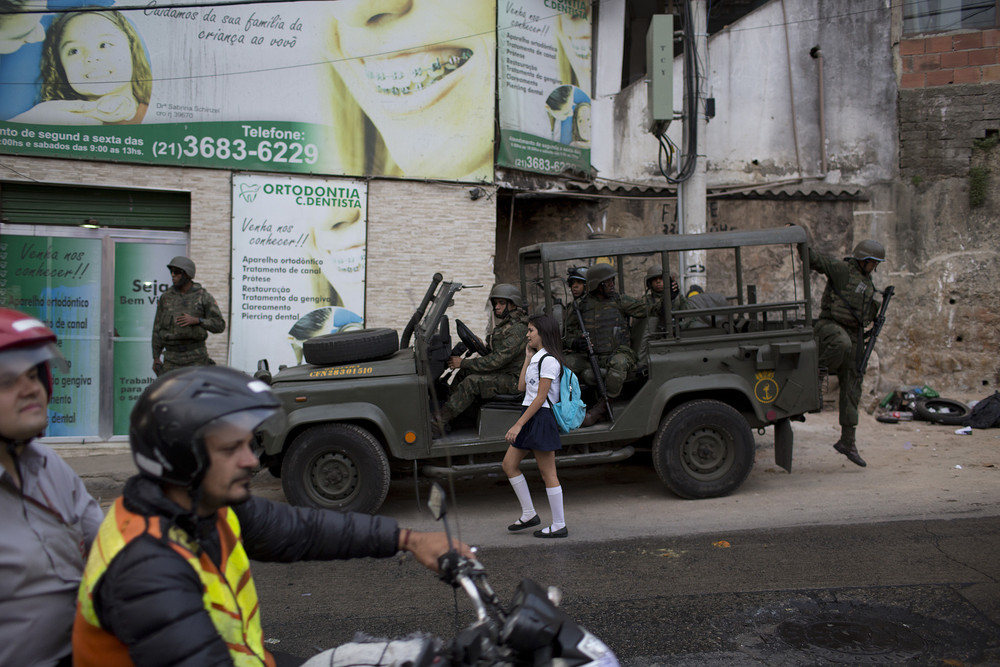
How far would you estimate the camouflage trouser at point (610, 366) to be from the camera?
623 centimetres

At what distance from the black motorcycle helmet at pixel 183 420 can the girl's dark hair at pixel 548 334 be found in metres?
3.84

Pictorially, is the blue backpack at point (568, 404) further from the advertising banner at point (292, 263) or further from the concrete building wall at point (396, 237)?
the advertising banner at point (292, 263)

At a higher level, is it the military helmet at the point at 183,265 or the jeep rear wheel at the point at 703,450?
the military helmet at the point at 183,265

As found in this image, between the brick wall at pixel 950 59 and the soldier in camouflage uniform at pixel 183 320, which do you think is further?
the brick wall at pixel 950 59

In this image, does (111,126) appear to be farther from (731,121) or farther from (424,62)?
(731,121)

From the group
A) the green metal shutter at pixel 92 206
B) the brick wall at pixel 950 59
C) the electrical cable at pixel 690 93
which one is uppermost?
the brick wall at pixel 950 59

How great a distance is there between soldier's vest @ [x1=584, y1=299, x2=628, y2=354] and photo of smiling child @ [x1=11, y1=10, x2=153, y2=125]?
6362 mm

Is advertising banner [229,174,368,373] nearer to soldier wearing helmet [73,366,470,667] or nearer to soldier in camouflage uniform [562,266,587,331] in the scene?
soldier in camouflage uniform [562,266,587,331]

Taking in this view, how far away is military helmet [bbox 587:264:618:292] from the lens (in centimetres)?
665

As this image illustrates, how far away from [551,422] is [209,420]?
4006mm

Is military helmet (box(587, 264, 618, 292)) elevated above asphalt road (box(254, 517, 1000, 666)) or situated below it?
above

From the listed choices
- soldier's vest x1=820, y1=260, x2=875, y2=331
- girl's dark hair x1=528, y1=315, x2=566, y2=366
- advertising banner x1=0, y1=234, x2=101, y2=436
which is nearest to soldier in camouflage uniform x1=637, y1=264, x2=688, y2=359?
girl's dark hair x1=528, y1=315, x2=566, y2=366

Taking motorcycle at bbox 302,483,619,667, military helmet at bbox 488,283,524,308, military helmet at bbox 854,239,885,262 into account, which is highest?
military helmet at bbox 854,239,885,262

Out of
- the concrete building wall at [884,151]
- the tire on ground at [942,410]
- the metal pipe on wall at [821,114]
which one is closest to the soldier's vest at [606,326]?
the concrete building wall at [884,151]
